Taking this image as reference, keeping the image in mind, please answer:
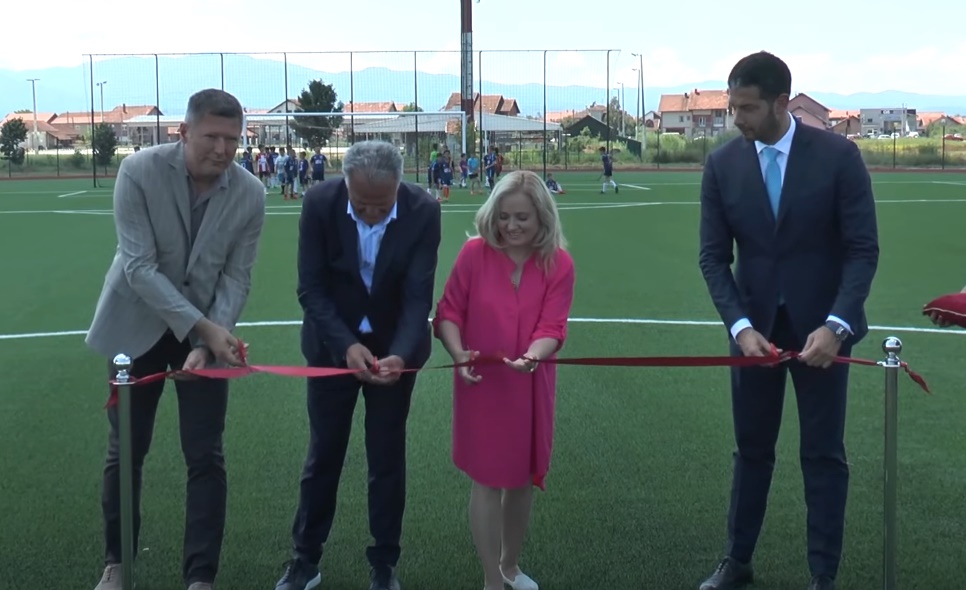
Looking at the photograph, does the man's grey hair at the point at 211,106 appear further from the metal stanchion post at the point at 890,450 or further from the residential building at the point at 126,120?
the residential building at the point at 126,120

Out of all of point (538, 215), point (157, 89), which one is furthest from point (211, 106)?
point (157, 89)

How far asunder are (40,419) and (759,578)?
16.1 ft

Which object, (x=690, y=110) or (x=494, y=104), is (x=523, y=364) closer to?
(x=494, y=104)

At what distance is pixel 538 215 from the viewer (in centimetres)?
457

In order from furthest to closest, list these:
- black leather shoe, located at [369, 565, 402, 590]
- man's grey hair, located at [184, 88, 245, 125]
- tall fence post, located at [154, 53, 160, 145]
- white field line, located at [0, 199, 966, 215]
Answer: tall fence post, located at [154, 53, 160, 145], white field line, located at [0, 199, 966, 215], black leather shoe, located at [369, 565, 402, 590], man's grey hair, located at [184, 88, 245, 125]

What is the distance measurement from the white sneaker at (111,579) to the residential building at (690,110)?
11551 centimetres

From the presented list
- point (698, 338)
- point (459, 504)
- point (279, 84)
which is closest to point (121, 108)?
point (279, 84)

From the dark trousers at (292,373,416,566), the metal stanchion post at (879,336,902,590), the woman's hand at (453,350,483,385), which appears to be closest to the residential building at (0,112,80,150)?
the dark trousers at (292,373,416,566)

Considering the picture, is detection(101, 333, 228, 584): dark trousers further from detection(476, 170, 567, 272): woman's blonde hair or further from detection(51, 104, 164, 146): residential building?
detection(51, 104, 164, 146): residential building

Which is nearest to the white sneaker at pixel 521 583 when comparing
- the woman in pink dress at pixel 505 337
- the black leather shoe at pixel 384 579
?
the woman in pink dress at pixel 505 337

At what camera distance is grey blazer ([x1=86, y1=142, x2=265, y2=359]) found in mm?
4430

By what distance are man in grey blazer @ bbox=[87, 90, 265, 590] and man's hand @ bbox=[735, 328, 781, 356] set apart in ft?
6.58

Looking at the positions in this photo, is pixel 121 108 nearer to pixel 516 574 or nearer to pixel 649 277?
pixel 649 277

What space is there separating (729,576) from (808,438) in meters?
0.69
